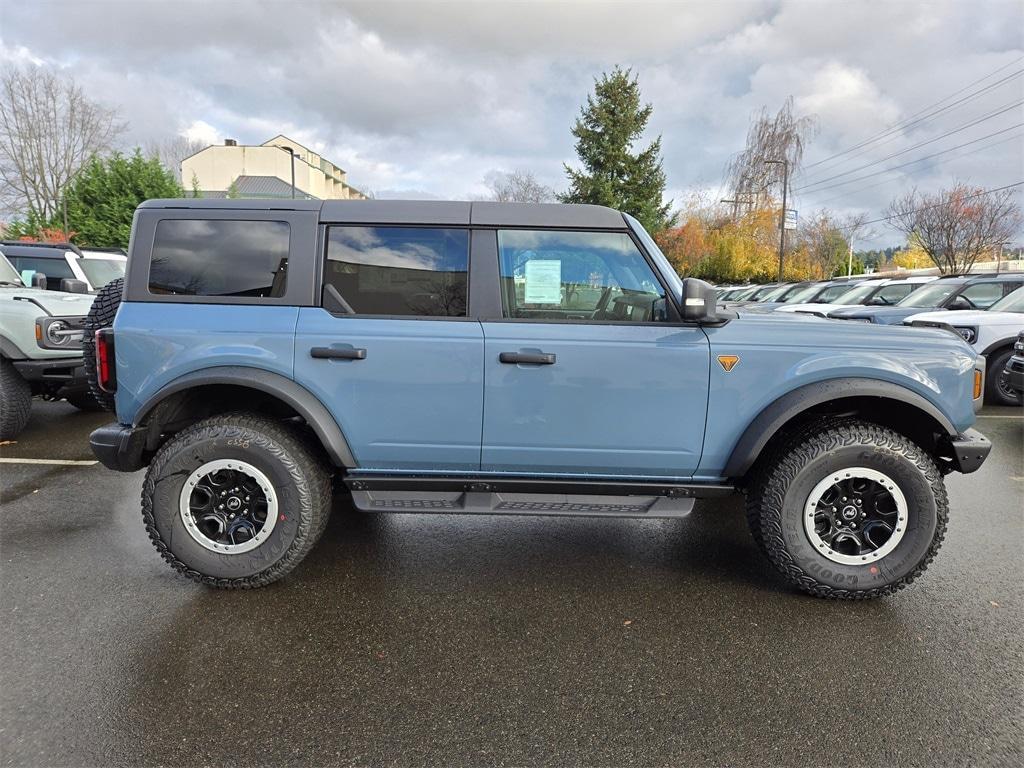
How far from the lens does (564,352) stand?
2.93 meters

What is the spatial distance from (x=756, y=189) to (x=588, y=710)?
3607cm

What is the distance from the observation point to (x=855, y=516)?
3.00 metres

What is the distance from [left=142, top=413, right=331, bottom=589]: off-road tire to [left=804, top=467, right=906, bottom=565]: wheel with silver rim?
249 cm

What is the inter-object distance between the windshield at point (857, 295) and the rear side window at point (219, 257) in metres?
13.5

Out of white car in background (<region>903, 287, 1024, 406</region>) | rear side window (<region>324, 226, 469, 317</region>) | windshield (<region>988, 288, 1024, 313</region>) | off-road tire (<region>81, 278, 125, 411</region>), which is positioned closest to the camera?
rear side window (<region>324, 226, 469, 317</region>)

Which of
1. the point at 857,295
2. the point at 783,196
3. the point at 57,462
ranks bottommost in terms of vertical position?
the point at 57,462

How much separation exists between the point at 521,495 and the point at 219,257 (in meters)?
1.97

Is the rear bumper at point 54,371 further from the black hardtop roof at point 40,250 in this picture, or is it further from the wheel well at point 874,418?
the wheel well at point 874,418

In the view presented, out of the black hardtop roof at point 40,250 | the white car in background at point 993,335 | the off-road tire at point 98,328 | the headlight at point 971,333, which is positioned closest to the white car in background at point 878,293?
the white car in background at point 993,335

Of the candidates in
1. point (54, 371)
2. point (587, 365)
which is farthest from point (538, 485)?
point (54, 371)

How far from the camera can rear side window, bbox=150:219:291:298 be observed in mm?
3066

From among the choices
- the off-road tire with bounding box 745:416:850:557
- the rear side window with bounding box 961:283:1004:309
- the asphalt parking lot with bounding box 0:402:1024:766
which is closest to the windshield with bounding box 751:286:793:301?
the rear side window with bounding box 961:283:1004:309

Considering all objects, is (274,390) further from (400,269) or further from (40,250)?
(40,250)

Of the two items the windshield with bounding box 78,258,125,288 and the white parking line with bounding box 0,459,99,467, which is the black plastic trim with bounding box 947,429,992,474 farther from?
the windshield with bounding box 78,258,125,288
